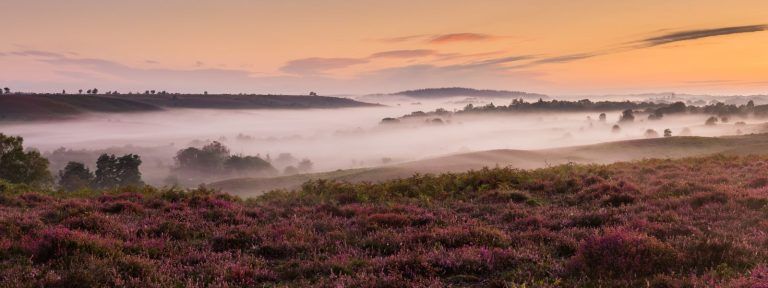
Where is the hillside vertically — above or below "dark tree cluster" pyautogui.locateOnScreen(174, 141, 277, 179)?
above

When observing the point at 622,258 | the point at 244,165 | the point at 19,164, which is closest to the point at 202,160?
the point at 244,165

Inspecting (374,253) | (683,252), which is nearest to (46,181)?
(374,253)

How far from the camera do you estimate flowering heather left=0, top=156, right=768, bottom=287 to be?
296 inches

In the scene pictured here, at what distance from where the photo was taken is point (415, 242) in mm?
10219

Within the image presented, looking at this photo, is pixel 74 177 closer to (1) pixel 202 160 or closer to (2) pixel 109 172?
(2) pixel 109 172

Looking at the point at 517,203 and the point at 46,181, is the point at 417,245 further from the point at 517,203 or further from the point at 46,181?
the point at 46,181

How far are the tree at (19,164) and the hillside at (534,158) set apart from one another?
26.4m

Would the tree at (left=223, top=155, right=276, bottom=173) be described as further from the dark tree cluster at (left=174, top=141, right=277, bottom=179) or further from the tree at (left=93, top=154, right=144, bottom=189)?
the tree at (left=93, top=154, right=144, bottom=189)

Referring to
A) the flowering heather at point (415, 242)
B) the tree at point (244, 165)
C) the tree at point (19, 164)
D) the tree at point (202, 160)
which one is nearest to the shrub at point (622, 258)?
the flowering heather at point (415, 242)

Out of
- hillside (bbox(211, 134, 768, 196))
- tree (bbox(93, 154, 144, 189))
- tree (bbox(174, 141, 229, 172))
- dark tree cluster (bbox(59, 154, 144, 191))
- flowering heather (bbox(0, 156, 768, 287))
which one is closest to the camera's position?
flowering heather (bbox(0, 156, 768, 287))

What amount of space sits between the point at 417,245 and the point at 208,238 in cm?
504

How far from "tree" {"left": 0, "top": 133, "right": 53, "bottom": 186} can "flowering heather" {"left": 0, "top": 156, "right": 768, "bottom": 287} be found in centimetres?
4727

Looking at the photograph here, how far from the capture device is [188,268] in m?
8.33

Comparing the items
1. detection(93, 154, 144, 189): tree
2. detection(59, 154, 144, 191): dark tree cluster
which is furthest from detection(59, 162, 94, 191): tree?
detection(93, 154, 144, 189): tree
